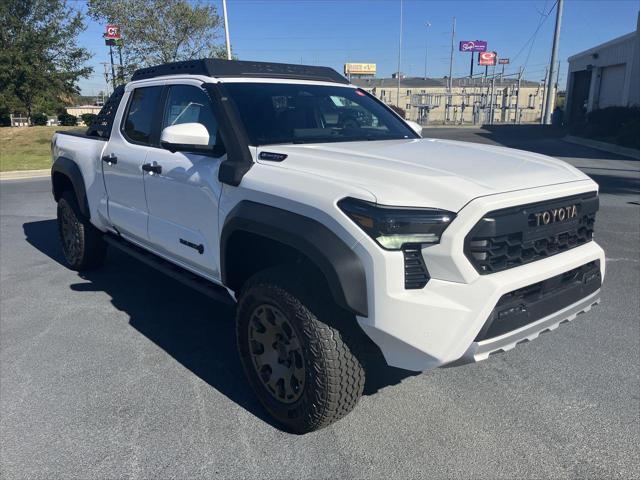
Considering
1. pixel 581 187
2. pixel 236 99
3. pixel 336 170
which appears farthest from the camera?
pixel 236 99

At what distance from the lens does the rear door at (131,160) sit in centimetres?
416

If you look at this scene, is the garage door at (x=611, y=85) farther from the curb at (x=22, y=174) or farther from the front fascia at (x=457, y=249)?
the front fascia at (x=457, y=249)

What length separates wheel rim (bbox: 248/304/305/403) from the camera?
110 inches

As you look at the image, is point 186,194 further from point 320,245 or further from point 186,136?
point 320,245

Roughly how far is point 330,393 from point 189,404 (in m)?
1.03

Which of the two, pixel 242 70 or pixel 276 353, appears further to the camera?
pixel 242 70

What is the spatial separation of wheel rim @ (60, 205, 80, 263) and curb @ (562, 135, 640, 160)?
1737 centimetres

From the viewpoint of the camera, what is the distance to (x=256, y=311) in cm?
297

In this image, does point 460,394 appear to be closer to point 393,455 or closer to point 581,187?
point 393,455

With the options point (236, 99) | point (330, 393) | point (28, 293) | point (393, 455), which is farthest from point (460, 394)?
point (28, 293)

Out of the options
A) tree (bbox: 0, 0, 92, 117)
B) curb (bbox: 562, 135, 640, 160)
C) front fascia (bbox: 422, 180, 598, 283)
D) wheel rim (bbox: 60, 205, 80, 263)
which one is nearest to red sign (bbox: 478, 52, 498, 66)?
curb (bbox: 562, 135, 640, 160)

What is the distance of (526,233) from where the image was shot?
259 centimetres

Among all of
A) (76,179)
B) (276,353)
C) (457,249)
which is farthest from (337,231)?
(76,179)

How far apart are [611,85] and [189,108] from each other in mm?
29888
